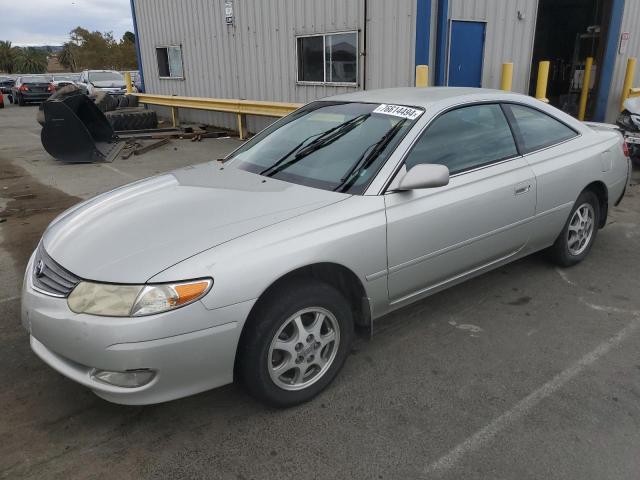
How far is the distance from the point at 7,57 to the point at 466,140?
7265 centimetres

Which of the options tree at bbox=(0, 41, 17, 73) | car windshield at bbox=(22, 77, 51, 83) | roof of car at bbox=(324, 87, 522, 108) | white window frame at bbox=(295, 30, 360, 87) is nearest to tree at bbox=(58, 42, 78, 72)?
tree at bbox=(0, 41, 17, 73)

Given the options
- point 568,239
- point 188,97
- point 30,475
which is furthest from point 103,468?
point 188,97

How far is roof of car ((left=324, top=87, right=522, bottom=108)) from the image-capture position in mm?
3520

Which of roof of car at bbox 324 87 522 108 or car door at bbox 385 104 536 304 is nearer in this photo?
car door at bbox 385 104 536 304

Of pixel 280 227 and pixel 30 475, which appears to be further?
pixel 280 227

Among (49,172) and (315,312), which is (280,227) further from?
(49,172)

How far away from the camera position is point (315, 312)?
2.77 meters

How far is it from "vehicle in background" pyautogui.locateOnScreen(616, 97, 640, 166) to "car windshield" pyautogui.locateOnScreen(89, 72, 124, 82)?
62.8 ft

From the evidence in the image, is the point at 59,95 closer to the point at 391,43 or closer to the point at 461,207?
the point at 391,43

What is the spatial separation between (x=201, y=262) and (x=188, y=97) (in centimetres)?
1334

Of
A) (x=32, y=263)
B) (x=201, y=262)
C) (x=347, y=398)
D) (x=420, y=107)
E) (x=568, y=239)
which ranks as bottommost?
(x=347, y=398)

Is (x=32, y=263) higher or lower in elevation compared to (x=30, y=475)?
higher

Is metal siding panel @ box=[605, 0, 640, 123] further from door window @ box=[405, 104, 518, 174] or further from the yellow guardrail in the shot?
door window @ box=[405, 104, 518, 174]

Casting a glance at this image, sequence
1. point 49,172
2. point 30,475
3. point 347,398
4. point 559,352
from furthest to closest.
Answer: point 49,172 < point 559,352 < point 347,398 < point 30,475
